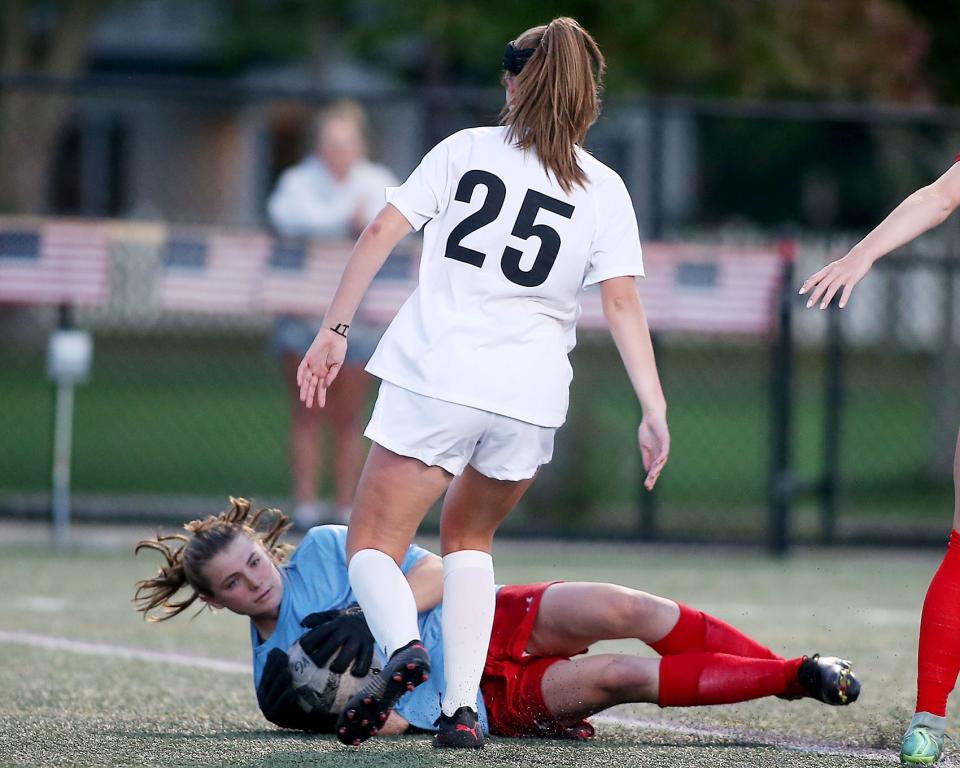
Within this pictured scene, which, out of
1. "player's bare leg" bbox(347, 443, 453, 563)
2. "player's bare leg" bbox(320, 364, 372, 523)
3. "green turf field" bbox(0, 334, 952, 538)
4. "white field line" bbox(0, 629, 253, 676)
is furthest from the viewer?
"green turf field" bbox(0, 334, 952, 538)

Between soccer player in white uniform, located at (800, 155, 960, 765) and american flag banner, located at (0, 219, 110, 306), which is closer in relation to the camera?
soccer player in white uniform, located at (800, 155, 960, 765)

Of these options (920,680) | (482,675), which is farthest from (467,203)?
(920,680)

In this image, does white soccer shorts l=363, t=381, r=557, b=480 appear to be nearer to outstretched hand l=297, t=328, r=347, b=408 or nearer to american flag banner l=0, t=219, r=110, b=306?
outstretched hand l=297, t=328, r=347, b=408

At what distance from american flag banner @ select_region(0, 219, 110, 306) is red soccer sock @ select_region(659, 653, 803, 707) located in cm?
529

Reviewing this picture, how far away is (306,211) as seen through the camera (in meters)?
8.69

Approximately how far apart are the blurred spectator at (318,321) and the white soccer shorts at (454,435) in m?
4.40

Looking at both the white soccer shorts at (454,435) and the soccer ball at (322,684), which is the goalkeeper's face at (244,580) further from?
the white soccer shorts at (454,435)

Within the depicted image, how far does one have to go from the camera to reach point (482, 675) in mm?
4113

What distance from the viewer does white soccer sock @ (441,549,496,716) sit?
3.88 meters

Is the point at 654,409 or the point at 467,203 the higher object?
the point at 467,203

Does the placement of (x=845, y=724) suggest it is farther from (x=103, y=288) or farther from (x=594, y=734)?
(x=103, y=288)

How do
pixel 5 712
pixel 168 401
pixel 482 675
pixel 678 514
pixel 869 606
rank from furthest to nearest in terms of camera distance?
1. pixel 168 401
2. pixel 678 514
3. pixel 869 606
4. pixel 5 712
5. pixel 482 675

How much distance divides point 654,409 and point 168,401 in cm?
1233

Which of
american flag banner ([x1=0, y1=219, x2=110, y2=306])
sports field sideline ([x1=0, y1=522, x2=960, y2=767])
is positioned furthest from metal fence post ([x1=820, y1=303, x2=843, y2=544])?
american flag banner ([x1=0, y1=219, x2=110, y2=306])
